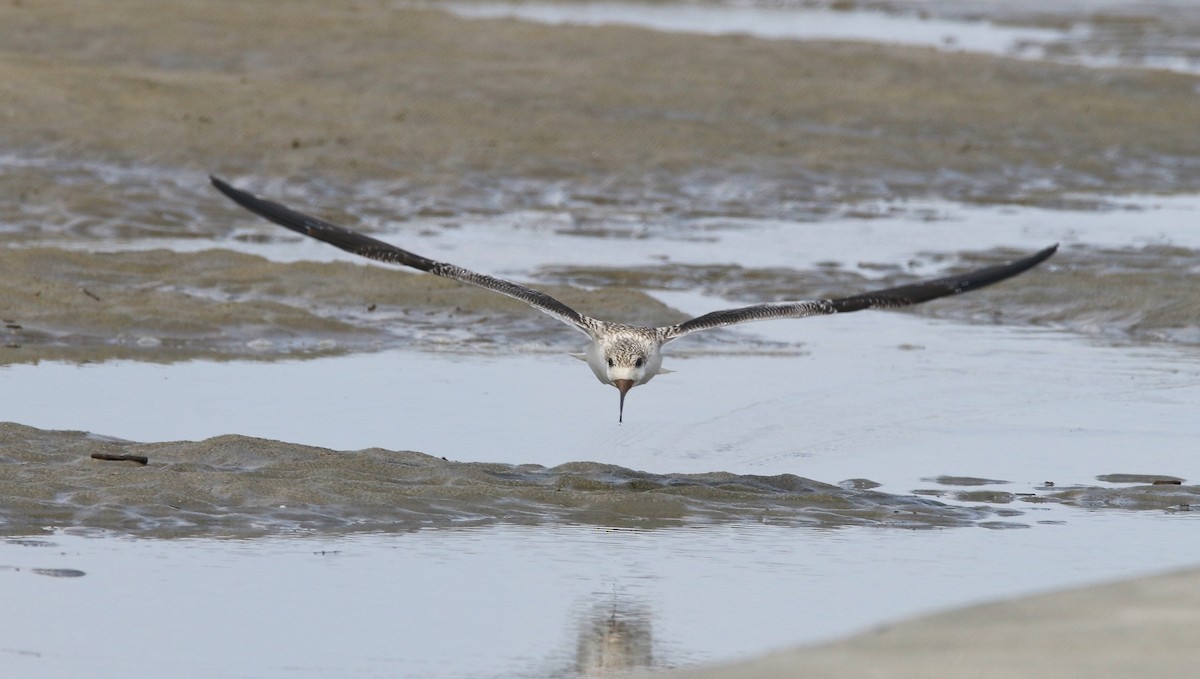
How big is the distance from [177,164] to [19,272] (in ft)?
18.4

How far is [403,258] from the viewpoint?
30.7 feet

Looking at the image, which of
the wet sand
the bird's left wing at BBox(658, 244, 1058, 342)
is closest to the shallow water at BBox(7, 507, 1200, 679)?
the bird's left wing at BBox(658, 244, 1058, 342)

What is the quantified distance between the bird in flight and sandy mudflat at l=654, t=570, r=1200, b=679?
4.08 m

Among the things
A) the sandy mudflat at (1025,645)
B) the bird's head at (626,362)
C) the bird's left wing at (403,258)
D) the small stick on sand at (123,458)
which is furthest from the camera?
the bird's left wing at (403,258)

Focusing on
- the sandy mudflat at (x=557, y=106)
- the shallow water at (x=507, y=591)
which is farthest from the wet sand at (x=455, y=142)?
the shallow water at (x=507, y=591)

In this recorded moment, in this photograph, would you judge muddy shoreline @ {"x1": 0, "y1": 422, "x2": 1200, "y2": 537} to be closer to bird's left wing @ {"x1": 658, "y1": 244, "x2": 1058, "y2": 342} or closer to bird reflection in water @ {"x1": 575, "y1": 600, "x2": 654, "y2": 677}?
bird's left wing @ {"x1": 658, "y1": 244, "x2": 1058, "y2": 342}

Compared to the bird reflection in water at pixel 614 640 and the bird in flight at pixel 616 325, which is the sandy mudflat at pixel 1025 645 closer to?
the bird reflection in water at pixel 614 640

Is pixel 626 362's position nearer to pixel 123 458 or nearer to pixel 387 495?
pixel 387 495

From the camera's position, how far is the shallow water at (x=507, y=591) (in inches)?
237

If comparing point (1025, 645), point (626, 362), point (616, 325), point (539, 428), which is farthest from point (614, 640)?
point (539, 428)

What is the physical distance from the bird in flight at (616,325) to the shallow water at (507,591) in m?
1.35

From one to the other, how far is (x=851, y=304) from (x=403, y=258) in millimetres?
2157

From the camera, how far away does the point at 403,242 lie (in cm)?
1602

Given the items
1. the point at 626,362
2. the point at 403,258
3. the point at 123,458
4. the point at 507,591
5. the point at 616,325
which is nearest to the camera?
the point at 507,591
